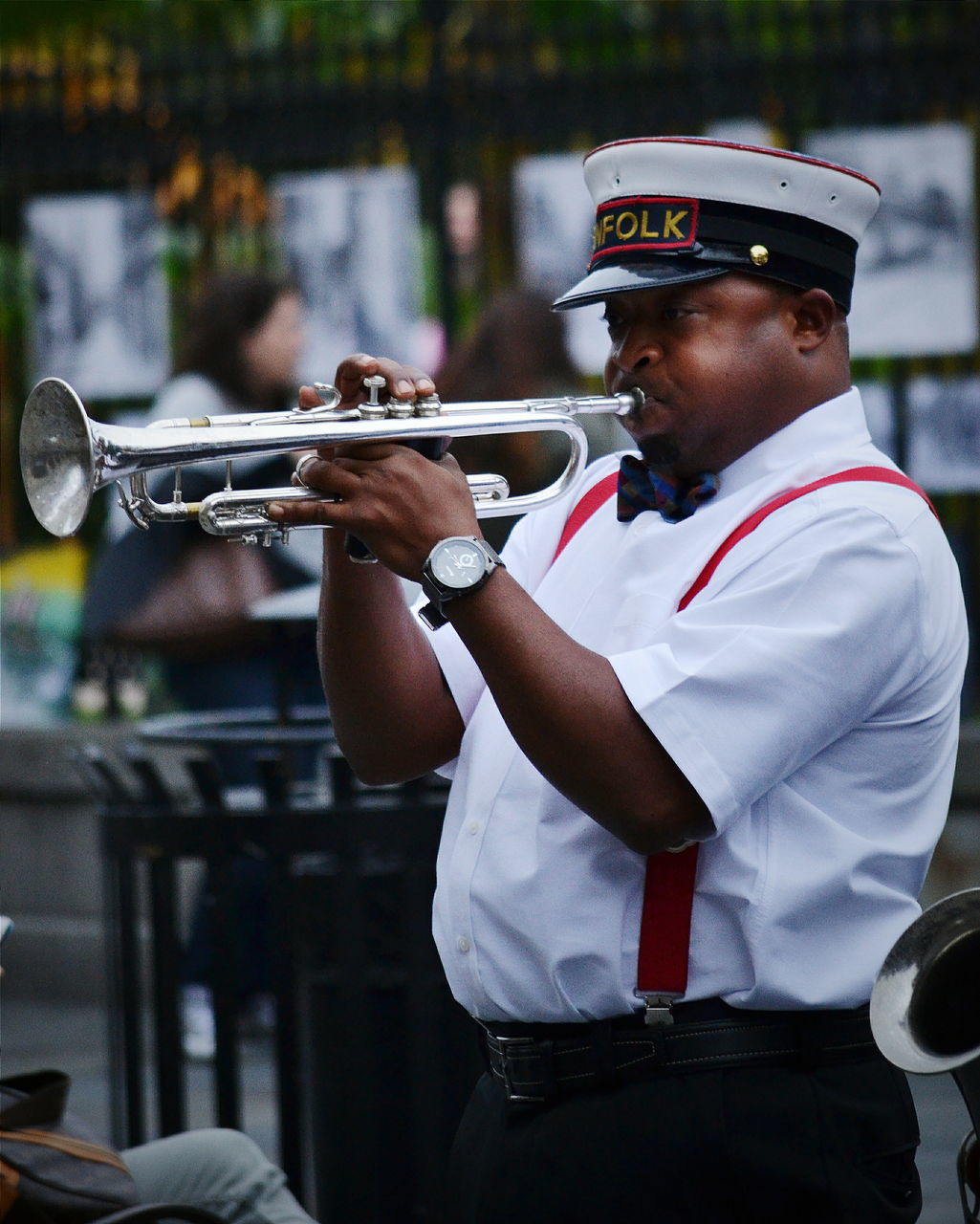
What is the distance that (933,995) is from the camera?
79.2 inches

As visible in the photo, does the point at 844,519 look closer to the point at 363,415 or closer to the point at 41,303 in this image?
the point at 363,415

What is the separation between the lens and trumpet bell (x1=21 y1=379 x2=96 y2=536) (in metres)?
2.22

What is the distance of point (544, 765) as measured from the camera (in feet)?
6.69

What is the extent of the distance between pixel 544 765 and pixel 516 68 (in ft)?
14.9

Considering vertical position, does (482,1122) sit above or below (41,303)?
below

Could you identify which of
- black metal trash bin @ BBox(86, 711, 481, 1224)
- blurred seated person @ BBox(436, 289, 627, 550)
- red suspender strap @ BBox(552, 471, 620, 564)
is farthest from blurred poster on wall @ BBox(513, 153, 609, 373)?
red suspender strap @ BBox(552, 471, 620, 564)

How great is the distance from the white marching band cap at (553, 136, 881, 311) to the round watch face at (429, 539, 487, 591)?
16.8 inches

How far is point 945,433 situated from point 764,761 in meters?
4.25

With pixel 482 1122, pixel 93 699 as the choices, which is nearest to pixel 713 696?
pixel 482 1122

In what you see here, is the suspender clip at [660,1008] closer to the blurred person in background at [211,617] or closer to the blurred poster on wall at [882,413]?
the blurred person in background at [211,617]

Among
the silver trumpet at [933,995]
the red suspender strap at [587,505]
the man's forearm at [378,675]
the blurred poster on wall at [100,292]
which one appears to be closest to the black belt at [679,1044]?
the silver trumpet at [933,995]

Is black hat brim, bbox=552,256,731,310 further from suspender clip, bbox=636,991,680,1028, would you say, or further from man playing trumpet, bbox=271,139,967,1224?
suspender clip, bbox=636,991,680,1028

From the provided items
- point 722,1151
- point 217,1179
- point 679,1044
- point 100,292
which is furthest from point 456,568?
point 100,292

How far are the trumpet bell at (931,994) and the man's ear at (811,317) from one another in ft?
2.31
